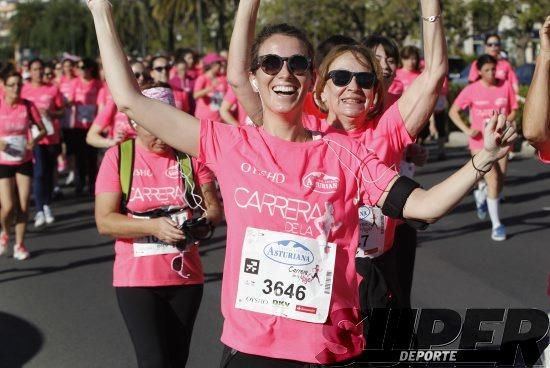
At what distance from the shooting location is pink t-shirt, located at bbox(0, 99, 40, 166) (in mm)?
11477

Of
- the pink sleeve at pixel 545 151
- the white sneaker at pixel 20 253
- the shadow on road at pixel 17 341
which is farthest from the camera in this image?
the white sneaker at pixel 20 253

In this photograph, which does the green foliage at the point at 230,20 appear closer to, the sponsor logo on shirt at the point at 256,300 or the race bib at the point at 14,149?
the sponsor logo on shirt at the point at 256,300

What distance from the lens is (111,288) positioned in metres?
9.30

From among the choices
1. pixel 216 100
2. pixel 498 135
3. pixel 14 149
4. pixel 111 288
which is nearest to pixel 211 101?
pixel 216 100

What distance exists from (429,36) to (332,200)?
0.92m

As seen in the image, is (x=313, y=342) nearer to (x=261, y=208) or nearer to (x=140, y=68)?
(x=261, y=208)

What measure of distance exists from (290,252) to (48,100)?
39.2ft

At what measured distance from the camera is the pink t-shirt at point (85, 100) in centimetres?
1627

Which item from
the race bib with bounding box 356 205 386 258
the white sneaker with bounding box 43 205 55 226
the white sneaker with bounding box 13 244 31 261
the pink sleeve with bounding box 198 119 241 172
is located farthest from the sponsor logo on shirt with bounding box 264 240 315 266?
the white sneaker with bounding box 43 205 55 226

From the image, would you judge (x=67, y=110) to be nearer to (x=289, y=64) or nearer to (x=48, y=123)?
(x=48, y=123)

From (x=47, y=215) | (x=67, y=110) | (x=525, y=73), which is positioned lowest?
(x=525, y=73)

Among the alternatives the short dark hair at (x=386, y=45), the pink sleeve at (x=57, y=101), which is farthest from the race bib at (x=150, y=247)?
the pink sleeve at (x=57, y=101)

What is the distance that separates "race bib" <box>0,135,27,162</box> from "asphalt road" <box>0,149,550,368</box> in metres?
1.06

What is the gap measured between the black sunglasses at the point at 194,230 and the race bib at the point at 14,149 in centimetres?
694
